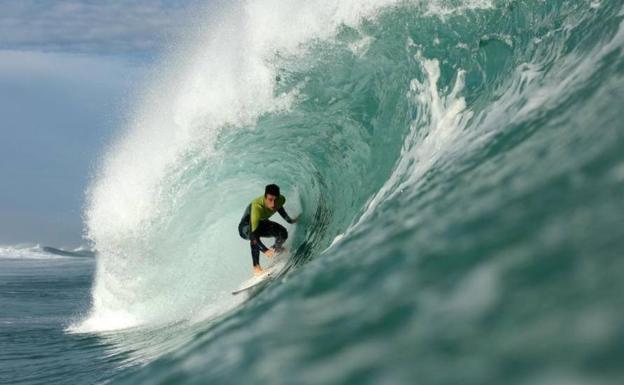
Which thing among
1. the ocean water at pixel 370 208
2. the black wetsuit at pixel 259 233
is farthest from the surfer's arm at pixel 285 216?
the ocean water at pixel 370 208

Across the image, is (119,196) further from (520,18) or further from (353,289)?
(353,289)

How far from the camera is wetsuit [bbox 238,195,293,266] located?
880 cm

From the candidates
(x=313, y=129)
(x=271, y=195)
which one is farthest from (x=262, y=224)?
(x=313, y=129)

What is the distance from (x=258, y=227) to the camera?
892 cm

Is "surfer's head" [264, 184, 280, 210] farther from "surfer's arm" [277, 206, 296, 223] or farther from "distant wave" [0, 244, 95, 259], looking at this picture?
"distant wave" [0, 244, 95, 259]

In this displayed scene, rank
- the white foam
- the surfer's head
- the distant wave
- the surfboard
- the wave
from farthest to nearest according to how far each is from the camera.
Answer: the distant wave
the white foam
the surfer's head
the surfboard
the wave

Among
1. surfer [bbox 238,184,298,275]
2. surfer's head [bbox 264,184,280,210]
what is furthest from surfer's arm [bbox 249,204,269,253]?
surfer's head [bbox 264,184,280,210]

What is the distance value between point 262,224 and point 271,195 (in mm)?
575

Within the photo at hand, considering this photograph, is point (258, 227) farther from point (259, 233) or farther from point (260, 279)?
point (260, 279)

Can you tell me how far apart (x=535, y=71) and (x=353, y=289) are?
3966mm

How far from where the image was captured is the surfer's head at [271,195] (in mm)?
8773

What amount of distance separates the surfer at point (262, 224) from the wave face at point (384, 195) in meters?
0.47

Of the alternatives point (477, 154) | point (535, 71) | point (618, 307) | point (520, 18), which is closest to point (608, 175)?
point (618, 307)

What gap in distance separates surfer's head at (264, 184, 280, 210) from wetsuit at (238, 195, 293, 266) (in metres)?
0.11
